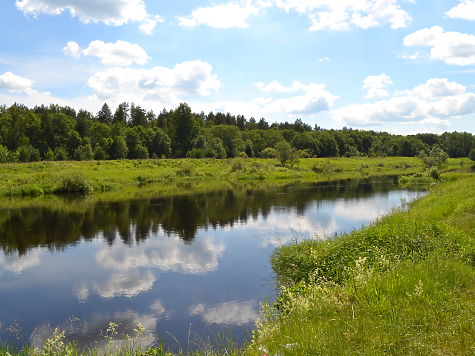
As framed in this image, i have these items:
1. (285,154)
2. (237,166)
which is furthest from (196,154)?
(237,166)

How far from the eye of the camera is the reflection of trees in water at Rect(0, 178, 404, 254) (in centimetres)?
2539

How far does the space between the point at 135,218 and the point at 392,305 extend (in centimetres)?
2614

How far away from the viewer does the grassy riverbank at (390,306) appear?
6.75 m

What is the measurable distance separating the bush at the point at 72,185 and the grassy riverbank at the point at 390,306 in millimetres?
39456

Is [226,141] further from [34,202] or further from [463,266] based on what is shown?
[463,266]

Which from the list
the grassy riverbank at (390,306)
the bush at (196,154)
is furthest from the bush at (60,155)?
the grassy riverbank at (390,306)

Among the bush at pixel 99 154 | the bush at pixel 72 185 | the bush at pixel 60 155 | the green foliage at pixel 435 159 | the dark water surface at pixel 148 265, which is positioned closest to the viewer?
the dark water surface at pixel 148 265

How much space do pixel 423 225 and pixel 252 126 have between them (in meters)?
174

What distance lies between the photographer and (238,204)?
40062mm

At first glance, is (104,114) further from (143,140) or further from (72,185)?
(72,185)

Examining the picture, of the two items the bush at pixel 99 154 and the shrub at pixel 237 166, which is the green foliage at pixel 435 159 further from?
the bush at pixel 99 154

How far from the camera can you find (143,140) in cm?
10856

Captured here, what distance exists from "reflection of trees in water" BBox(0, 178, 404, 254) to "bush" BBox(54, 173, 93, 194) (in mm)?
10391

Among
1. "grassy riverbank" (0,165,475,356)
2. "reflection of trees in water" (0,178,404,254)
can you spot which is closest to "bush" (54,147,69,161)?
"reflection of trees in water" (0,178,404,254)
